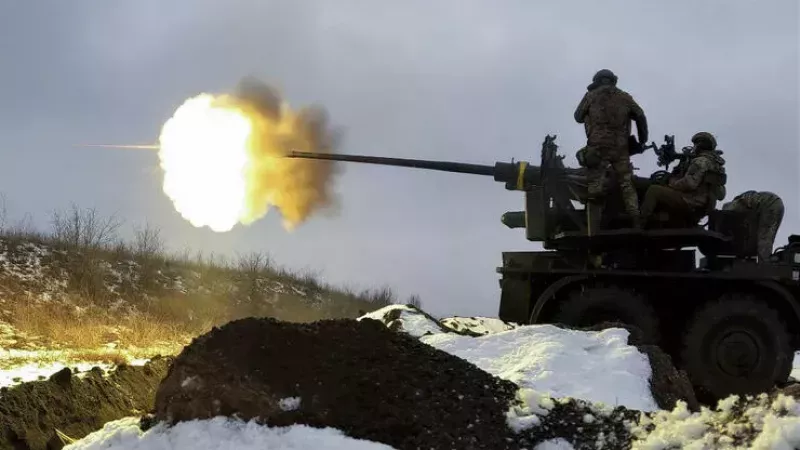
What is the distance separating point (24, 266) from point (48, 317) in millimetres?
5132

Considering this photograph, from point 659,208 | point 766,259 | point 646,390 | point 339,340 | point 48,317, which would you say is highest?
point 659,208

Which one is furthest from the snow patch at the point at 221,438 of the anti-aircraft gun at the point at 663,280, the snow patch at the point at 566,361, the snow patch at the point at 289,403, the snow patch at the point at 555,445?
the anti-aircraft gun at the point at 663,280

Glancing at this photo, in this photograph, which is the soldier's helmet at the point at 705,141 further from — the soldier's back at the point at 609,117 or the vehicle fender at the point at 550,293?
the vehicle fender at the point at 550,293

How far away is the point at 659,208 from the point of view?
34.6ft

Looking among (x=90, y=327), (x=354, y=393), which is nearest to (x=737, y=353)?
(x=354, y=393)

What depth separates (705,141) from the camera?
1086 centimetres

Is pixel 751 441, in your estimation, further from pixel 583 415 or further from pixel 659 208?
pixel 659 208

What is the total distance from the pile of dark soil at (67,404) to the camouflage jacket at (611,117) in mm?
7092

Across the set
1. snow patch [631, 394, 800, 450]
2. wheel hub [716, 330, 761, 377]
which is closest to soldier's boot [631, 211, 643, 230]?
wheel hub [716, 330, 761, 377]

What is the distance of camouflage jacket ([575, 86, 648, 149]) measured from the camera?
10.9m

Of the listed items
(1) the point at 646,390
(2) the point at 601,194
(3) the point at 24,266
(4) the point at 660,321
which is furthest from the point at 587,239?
(3) the point at 24,266

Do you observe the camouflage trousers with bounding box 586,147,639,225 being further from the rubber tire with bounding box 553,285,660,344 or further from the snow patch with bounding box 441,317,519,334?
the snow patch with bounding box 441,317,519,334

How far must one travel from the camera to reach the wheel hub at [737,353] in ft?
32.0

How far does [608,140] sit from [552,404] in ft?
19.2
